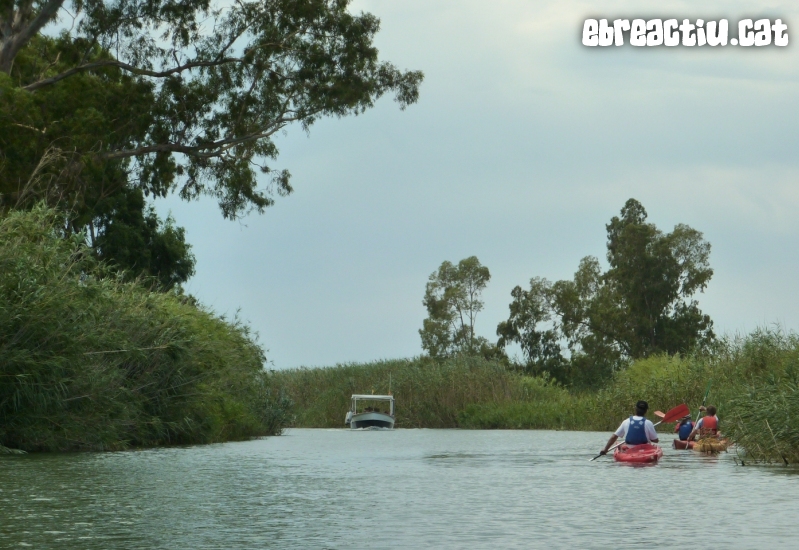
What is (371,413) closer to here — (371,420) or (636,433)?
(371,420)

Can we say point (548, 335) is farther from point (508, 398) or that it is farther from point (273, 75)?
point (273, 75)

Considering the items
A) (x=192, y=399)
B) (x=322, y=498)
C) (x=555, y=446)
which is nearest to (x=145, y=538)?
(x=322, y=498)

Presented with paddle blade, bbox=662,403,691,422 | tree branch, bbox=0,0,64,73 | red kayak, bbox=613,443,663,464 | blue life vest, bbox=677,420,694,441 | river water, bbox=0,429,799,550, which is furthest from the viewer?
tree branch, bbox=0,0,64,73

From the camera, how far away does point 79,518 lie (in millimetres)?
12469

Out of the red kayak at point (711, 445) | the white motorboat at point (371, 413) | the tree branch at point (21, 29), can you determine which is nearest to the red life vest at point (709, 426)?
the red kayak at point (711, 445)

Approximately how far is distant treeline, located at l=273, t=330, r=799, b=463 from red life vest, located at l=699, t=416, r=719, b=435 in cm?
130

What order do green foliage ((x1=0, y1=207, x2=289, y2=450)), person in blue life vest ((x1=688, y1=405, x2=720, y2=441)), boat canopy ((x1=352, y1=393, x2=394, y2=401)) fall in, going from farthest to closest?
1. boat canopy ((x1=352, y1=393, x2=394, y2=401))
2. person in blue life vest ((x1=688, y1=405, x2=720, y2=441))
3. green foliage ((x1=0, y1=207, x2=289, y2=450))

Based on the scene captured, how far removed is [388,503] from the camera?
14.9 meters

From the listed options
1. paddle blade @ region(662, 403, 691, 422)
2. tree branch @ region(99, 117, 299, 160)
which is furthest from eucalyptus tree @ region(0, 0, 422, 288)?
paddle blade @ region(662, 403, 691, 422)

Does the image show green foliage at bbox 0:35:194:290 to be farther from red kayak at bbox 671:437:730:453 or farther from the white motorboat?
red kayak at bbox 671:437:730:453

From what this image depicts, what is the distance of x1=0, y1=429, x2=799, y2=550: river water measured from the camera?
1106cm

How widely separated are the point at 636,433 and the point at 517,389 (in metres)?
28.2

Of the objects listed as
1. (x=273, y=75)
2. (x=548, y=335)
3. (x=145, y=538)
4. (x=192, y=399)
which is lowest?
(x=145, y=538)

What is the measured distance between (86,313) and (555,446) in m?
13.7
